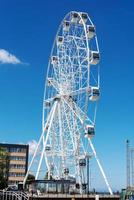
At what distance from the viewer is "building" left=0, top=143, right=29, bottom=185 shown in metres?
156

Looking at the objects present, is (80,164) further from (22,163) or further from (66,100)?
(22,163)

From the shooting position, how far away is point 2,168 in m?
94.9

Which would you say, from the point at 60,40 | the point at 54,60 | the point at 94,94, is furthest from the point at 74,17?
the point at 94,94

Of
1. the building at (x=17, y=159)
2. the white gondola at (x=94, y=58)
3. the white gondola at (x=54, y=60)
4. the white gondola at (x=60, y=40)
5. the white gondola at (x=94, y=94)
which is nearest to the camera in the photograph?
the white gondola at (x=94, y=94)

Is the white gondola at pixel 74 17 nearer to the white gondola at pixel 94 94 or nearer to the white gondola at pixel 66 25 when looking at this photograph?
the white gondola at pixel 66 25

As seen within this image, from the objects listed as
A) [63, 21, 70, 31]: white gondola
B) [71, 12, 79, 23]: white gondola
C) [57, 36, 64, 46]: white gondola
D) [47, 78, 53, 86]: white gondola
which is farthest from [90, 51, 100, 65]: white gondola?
[47, 78, 53, 86]: white gondola

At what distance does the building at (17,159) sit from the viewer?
15612 cm

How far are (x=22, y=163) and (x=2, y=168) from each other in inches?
2555

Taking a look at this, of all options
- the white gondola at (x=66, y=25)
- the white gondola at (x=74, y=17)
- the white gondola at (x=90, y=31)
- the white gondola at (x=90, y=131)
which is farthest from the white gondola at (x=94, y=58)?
the white gondola at (x=90, y=131)

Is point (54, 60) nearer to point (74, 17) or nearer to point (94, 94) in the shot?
point (74, 17)

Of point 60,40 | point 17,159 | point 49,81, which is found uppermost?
point 60,40

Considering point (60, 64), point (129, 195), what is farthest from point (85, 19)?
point (129, 195)

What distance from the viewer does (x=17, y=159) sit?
159375mm

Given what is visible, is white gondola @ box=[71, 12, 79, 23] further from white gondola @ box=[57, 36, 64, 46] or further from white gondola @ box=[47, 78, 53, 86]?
white gondola @ box=[47, 78, 53, 86]
